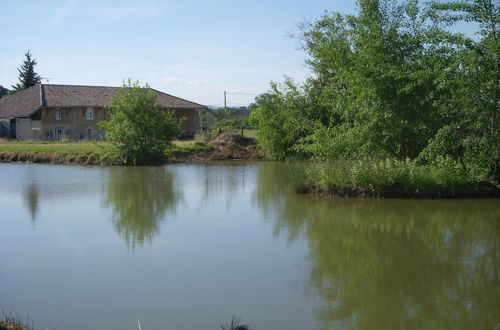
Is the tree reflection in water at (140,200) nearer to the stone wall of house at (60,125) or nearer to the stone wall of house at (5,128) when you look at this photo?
the stone wall of house at (60,125)

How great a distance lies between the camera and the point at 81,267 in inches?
413

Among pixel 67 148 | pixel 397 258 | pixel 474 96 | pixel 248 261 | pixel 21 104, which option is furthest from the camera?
pixel 21 104

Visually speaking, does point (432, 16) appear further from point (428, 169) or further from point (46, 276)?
point (46, 276)

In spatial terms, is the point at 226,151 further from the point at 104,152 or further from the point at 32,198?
the point at 32,198

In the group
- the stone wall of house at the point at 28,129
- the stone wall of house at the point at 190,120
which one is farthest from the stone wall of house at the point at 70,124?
the stone wall of house at the point at 190,120

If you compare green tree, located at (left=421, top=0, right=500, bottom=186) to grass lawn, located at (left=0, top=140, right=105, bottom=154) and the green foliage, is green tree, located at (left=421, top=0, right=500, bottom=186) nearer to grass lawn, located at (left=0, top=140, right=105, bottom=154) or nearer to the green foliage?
the green foliage

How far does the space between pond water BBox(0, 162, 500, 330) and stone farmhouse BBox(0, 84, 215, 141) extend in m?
A: 26.3

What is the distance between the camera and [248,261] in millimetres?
11023

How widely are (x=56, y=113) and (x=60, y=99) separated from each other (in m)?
1.28

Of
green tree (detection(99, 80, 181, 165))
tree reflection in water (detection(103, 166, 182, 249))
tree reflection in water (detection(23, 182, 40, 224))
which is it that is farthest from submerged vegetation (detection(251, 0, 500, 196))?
green tree (detection(99, 80, 181, 165))

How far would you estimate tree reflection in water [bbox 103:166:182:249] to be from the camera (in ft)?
45.8

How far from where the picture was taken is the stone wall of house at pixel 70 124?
44656 millimetres

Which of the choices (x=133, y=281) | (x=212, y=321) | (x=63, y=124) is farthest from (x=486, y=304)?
(x=63, y=124)

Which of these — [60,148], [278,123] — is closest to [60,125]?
[60,148]
